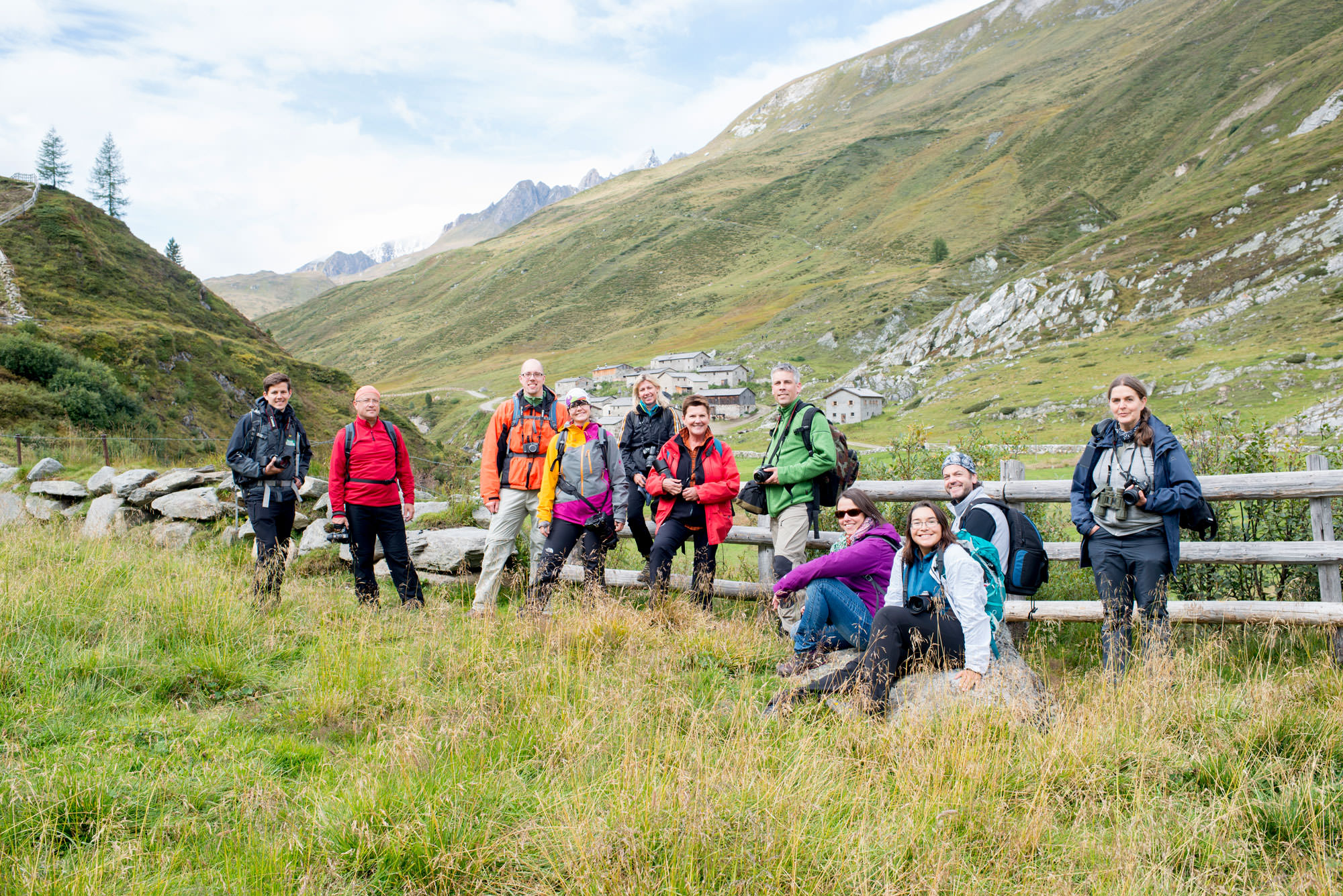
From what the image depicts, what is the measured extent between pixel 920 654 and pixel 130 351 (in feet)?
93.7

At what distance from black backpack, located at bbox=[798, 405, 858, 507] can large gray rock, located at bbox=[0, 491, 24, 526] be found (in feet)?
34.3

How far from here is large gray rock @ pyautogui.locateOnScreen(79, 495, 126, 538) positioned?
8.92 m

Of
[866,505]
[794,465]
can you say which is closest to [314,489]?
[794,465]

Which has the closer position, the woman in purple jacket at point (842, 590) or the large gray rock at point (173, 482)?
the woman in purple jacket at point (842, 590)

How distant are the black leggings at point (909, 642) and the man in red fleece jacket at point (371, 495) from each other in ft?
13.7

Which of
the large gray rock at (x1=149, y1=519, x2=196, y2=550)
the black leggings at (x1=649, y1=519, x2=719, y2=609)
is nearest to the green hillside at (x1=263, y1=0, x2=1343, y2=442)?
the black leggings at (x1=649, y1=519, x2=719, y2=609)

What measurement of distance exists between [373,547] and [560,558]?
190 centimetres

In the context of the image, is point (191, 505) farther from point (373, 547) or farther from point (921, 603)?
point (921, 603)

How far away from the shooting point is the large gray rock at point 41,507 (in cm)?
973

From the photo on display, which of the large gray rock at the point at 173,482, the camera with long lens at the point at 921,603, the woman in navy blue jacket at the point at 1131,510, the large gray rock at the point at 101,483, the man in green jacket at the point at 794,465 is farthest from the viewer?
the large gray rock at the point at 101,483

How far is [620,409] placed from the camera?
86.2 m

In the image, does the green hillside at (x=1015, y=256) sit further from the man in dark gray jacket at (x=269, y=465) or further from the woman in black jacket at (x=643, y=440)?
the man in dark gray jacket at (x=269, y=465)

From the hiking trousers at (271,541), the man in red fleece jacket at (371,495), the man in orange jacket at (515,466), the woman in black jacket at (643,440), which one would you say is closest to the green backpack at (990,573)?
the woman in black jacket at (643,440)

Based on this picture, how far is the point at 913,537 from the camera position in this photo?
4.42 metres
